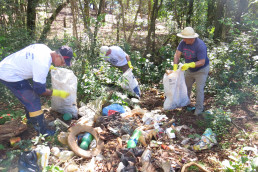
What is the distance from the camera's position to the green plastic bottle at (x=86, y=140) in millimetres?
2904

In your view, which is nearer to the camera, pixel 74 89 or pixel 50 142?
pixel 50 142

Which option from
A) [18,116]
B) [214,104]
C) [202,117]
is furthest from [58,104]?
[214,104]

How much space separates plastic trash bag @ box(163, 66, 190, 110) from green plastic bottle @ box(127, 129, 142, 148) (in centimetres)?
109

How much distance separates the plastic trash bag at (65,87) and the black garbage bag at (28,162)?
1151 millimetres

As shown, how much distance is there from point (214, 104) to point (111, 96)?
6.73 feet

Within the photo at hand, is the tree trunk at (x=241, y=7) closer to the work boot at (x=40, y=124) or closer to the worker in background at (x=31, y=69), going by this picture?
the worker in background at (x=31, y=69)

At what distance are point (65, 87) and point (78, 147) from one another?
1060 millimetres

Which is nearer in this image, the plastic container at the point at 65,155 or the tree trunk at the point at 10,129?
the plastic container at the point at 65,155

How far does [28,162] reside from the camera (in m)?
2.47

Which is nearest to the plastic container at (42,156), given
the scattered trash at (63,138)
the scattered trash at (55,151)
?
the scattered trash at (55,151)

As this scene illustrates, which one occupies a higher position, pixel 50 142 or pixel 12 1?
pixel 12 1

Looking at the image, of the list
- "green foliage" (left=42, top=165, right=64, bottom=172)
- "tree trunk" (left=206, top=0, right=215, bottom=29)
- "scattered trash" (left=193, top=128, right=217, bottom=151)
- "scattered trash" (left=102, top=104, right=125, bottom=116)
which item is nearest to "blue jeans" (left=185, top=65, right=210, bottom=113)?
"scattered trash" (left=193, top=128, right=217, bottom=151)

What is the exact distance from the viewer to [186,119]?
12.2ft

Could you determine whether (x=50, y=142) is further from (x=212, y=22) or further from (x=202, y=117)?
(x=212, y=22)
